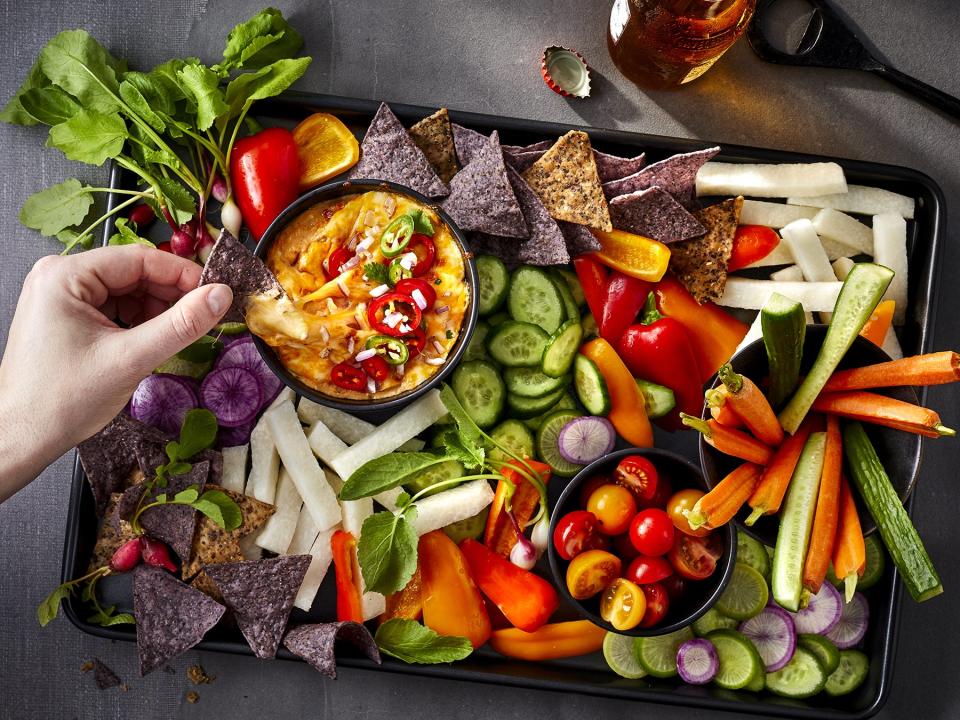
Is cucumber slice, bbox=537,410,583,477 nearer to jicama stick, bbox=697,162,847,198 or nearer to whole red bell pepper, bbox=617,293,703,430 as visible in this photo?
whole red bell pepper, bbox=617,293,703,430

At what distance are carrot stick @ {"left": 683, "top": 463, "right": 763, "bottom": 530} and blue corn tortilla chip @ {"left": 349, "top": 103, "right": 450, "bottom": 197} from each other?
1248 millimetres

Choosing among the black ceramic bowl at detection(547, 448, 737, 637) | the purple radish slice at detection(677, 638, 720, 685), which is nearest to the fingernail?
the black ceramic bowl at detection(547, 448, 737, 637)

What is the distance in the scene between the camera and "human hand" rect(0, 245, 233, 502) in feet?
7.20

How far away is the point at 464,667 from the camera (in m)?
2.63

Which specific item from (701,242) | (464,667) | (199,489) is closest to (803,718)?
(464,667)

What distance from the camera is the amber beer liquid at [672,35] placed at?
8.16 ft

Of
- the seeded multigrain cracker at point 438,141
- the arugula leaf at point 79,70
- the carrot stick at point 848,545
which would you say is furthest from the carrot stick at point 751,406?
the arugula leaf at point 79,70

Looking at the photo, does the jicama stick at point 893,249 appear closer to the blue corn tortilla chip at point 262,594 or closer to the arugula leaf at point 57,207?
the blue corn tortilla chip at point 262,594

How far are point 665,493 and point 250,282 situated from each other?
1.42 meters

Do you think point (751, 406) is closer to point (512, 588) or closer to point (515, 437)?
point (515, 437)

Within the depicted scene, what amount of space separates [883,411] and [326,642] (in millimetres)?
1727

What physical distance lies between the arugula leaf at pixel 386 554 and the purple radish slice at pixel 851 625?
1455 mm

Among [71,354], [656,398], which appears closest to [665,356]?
[656,398]

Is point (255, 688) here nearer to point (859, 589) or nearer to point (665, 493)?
point (665, 493)
